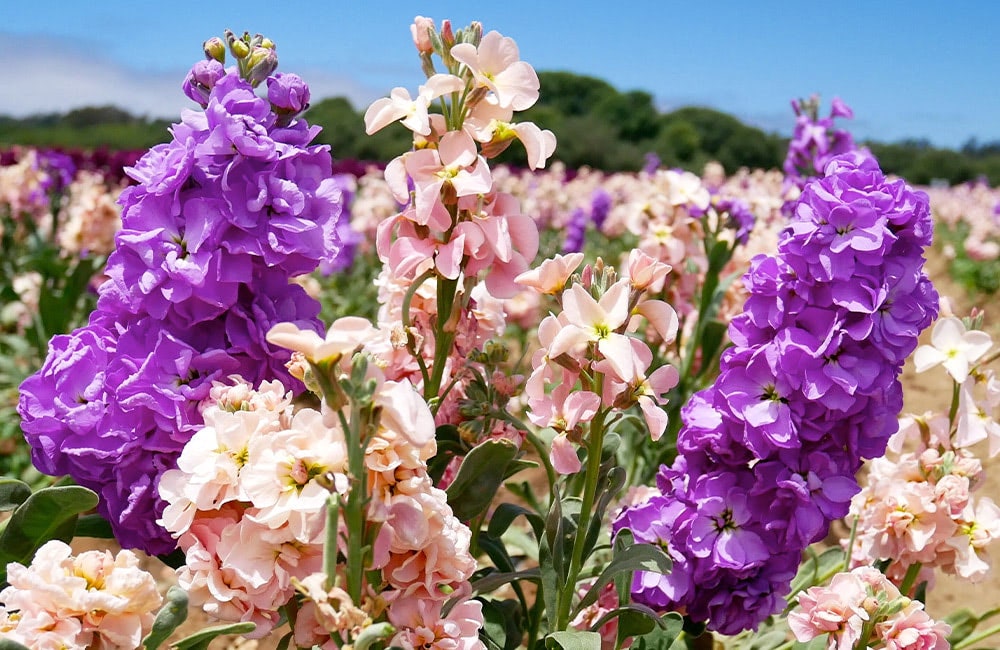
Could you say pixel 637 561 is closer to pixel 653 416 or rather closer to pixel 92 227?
pixel 653 416

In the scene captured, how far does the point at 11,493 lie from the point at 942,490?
62.4 inches

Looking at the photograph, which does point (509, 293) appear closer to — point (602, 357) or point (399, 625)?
point (602, 357)

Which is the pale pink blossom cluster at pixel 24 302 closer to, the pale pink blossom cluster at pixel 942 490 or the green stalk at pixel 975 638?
the pale pink blossom cluster at pixel 942 490

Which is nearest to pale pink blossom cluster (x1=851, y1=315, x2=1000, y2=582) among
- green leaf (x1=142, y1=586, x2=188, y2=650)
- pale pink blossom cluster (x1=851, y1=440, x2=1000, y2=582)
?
pale pink blossom cluster (x1=851, y1=440, x2=1000, y2=582)

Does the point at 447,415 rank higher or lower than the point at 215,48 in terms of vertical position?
lower

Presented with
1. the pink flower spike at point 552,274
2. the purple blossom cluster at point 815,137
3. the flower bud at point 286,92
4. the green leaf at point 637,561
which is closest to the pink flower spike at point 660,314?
the pink flower spike at point 552,274

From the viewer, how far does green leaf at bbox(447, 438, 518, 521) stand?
131cm

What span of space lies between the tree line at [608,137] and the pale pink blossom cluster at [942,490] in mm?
10242

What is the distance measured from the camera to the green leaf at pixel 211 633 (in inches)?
41.4

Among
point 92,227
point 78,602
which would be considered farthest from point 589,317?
point 92,227

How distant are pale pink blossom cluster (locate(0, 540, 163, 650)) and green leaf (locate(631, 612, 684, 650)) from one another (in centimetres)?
86

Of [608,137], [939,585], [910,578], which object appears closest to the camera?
[910,578]

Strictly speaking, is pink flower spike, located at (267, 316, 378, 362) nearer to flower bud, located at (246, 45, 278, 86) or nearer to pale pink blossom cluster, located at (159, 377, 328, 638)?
pale pink blossom cluster, located at (159, 377, 328, 638)

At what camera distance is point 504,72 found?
130 centimetres
